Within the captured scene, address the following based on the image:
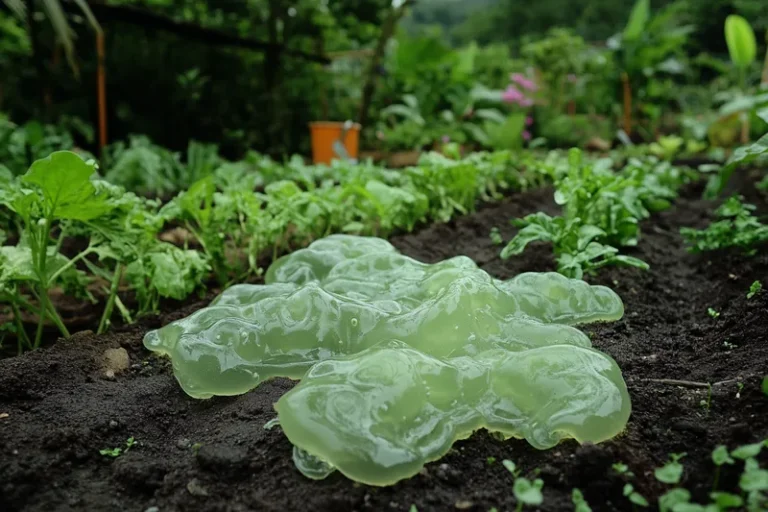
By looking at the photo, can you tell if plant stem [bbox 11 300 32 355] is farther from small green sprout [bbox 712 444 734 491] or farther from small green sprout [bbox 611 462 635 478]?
small green sprout [bbox 712 444 734 491]

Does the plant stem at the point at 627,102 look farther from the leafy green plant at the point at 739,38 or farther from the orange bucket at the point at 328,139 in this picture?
the orange bucket at the point at 328,139

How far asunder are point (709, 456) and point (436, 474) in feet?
1.80

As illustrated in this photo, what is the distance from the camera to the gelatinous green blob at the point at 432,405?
1.24 metres

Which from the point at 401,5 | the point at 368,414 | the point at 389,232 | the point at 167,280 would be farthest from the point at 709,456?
the point at 401,5

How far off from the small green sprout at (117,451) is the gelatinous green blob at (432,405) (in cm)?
48

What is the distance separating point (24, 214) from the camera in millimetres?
1806

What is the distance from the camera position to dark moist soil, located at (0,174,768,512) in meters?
1.24

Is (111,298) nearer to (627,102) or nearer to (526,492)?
(526,492)

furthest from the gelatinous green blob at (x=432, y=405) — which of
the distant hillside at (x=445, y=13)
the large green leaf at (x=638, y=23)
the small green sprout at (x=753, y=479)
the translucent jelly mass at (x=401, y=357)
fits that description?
the distant hillside at (x=445, y=13)

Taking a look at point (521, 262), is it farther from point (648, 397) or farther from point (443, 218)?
point (648, 397)

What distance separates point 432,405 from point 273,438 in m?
0.37

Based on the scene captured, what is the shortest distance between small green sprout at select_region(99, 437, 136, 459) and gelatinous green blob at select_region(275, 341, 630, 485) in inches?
18.8

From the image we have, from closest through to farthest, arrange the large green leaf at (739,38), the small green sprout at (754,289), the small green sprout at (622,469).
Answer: the small green sprout at (622,469)
the small green sprout at (754,289)
the large green leaf at (739,38)

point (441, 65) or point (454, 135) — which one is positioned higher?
point (441, 65)
